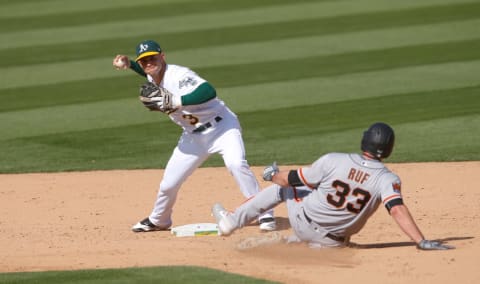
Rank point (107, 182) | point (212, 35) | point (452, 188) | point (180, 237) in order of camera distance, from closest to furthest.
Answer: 1. point (180, 237)
2. point (452, 188)
3. point (107, 182)
4. point (212, 35)

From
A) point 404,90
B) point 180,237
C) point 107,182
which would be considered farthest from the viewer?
point 404,90

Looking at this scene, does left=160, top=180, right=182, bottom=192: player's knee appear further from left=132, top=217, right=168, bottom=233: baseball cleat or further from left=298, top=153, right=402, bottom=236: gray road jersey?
left=298, top=153, right=402, bottom=236: gray road jersey

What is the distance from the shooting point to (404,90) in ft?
46.1

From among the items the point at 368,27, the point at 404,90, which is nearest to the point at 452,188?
the point at 404,90

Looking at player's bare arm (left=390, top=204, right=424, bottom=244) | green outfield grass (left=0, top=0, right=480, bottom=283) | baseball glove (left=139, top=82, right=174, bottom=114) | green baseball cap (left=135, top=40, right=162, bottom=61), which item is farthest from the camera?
green outfield grass (left=0, top=0, right=480, bottom=283)

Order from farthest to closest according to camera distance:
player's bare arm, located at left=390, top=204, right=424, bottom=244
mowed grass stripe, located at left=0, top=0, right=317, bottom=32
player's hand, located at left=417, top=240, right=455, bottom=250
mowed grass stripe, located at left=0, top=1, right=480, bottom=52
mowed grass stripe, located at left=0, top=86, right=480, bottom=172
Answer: mowed grass stripe, located at left=0, top=0, right=317, bottom=32
mowed grass stripe, located at left=0, top=1, right=480, bottom=52
mowed grass stripe, located at left=0, top=86, right=480, bottom=172
player's hand, located at left=417, top=240, right=455, bottom=250
player's bare arm, located at left=390, top=204, right=424, bottom=244

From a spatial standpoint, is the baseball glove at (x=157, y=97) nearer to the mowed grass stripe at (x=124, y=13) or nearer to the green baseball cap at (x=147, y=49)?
the green baseball cap at (x=147, y=49)

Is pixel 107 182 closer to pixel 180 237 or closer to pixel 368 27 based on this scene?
pixel 180 237

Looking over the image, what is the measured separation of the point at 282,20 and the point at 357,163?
1125 cm

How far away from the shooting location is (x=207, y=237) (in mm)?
8250

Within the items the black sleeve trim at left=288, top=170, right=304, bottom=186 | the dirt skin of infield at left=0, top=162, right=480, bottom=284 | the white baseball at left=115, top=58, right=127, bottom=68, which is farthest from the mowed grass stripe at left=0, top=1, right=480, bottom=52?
the black sleeve trim at left=288, top=170, right=304, bottom=186

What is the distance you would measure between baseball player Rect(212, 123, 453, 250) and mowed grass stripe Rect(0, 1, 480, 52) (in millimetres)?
9481

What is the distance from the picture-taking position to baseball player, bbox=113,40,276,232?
8.27 m

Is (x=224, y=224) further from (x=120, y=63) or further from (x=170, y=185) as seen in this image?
(x=120, y=63)
